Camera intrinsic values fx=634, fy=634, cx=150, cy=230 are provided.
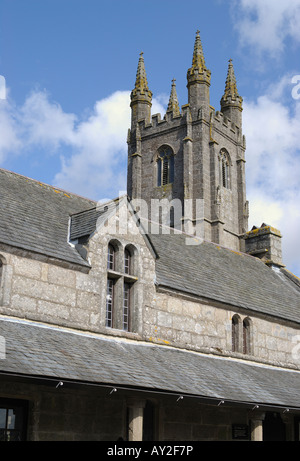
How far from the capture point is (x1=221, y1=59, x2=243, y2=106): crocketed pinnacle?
6494cm

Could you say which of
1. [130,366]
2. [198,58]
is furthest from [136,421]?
[198,58]

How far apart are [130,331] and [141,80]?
163 ft

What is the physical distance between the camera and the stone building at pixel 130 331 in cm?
1168

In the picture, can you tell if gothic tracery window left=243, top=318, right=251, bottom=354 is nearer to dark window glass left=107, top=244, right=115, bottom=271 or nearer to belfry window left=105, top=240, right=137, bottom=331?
belfry window left=105, top=240, right=137, bottom=331

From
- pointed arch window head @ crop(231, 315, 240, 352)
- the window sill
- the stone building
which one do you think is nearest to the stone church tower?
the stone building

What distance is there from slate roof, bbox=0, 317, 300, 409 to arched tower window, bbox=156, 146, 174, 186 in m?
42.8

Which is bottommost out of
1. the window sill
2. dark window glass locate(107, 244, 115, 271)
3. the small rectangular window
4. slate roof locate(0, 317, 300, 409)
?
the small rectangular window

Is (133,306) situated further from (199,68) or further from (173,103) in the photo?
(173,103)

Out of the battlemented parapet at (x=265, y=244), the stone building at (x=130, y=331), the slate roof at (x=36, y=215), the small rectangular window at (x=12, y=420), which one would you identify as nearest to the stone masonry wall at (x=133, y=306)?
the stone building at (x=130, y=331)

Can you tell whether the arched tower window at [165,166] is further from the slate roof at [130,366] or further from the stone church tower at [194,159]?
the slate roof at [130,366]

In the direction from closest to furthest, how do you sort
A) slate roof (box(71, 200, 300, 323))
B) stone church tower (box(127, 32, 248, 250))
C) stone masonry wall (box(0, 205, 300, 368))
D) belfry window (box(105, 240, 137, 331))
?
stone masonry wall (box(0, 205, 300, 368)) < belfry window (box(105, 240, 137, 331)) < slate roof (box(71, 200, 300, 323)) < stone church tower (box(127, 32, 248, 250))

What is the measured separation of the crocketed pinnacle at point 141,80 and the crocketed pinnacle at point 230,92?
8101mm

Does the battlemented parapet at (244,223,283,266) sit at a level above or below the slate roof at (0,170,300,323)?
above

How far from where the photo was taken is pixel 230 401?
1303cm
